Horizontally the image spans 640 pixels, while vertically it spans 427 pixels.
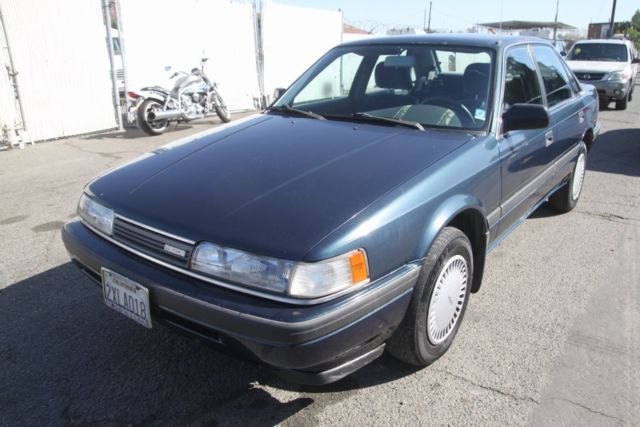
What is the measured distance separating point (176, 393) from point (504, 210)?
85.6 inches

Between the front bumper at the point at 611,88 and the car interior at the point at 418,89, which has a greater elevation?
the car interior at the point at 418,89

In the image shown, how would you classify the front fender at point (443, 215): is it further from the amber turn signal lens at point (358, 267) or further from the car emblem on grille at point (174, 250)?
the car emblem on grille at point (174, 250)

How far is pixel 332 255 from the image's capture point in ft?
6.13

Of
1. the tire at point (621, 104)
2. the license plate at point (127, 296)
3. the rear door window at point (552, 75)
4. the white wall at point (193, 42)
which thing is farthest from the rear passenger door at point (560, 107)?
the tire at point (621, 104)

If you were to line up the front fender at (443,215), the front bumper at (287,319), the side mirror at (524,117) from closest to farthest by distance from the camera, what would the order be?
the front bumper at (287,319)
the front fender at (443,215)
the side mirror at (524,117)

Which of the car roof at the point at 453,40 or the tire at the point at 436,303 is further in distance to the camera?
the car roof at the point at 453,40

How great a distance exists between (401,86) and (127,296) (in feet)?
7.17

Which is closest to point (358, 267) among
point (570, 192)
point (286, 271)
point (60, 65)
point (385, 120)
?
point (286, 271)

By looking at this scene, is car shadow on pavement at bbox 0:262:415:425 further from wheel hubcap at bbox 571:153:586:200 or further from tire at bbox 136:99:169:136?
tire at bbox 136:99:169:136

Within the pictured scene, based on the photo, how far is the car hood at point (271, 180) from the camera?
1.98m

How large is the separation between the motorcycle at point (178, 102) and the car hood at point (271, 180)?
623 cm

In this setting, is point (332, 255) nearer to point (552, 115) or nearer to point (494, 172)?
Answer: point (494, 172)

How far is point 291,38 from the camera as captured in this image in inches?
508

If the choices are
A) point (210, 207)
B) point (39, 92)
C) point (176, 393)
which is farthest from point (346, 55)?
point (39, 92)
